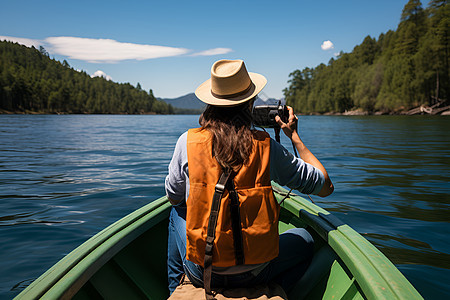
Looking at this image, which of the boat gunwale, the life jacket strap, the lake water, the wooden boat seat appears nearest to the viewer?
the boat gunwale

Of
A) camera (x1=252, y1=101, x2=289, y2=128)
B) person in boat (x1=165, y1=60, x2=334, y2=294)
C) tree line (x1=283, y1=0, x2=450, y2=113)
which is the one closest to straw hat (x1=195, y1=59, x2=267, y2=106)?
person in boat (x1=165, y1=60, x2=334, y2=294)

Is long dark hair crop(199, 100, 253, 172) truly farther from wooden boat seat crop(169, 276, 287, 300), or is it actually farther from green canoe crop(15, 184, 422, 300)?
green canoe crop(15, 184, 422, 300)

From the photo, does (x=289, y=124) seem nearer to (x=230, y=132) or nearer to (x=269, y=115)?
(x=269, y=115)

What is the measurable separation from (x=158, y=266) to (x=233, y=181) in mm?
1653

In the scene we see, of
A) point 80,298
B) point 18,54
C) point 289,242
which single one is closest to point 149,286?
point 80,298

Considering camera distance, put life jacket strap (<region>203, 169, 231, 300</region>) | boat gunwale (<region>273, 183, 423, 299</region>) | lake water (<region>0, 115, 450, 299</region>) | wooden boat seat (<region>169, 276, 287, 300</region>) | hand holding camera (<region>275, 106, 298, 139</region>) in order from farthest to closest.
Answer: lake water (<region>0, 115, 450, 299</region>), hand holding camera (<region>275, 106, 298, 139</region>), wooden boat seat (<region>169, 276, 287, 300</region>), life jacket strap (<region>203, 169, 231, 300</region>), boat gunwale (<region>273, 183, 423, 299</region>)

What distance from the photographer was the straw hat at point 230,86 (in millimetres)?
1912

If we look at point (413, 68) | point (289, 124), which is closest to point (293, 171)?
point (289, 124)

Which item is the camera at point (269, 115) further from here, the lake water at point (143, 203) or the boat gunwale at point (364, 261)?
the lake water at point (143, 203)

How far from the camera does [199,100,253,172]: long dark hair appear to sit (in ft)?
5.74

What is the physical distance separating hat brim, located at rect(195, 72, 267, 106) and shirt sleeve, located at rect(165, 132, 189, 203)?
0.87 ft

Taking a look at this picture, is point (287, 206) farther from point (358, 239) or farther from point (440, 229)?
point (440, 229)

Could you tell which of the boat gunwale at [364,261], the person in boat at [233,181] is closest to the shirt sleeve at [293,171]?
the person in boat at [233,181]

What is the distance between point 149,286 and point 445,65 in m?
65.5
